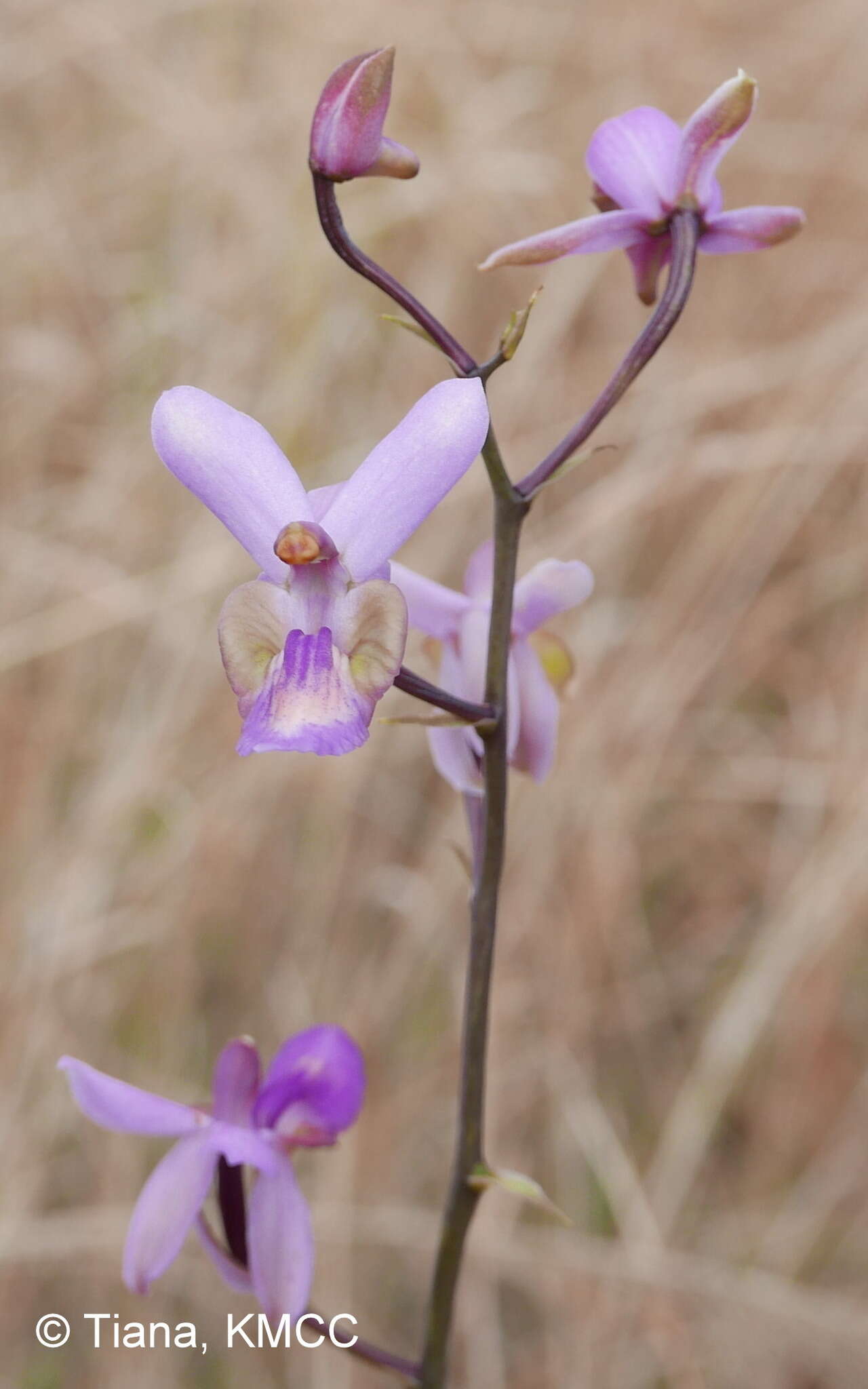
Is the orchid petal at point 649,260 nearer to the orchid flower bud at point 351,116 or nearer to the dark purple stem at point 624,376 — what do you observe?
the dark purple stem at point 624,376

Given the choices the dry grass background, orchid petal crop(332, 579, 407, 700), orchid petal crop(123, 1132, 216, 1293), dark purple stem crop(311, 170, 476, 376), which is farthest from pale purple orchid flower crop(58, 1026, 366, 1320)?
the dry grass background

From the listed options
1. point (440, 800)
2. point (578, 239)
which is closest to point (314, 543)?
point (578, 239)

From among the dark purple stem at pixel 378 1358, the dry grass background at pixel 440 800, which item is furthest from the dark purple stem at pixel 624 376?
the dry grass background at pixel 440 800

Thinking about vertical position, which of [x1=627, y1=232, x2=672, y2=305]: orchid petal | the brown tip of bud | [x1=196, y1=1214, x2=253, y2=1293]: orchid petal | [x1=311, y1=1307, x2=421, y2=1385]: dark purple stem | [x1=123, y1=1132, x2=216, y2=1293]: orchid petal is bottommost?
[x1=311, y1=1307, x2=421, y2=1385]: dark purple stem

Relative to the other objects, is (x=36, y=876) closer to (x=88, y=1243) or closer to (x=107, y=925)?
(x=107, y=925)

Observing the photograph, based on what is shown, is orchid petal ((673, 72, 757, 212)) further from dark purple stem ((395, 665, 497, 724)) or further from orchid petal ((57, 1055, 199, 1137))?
orchid petal ((57, 1055, 199, 1137))

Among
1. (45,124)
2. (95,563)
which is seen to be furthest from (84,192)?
(95,563)

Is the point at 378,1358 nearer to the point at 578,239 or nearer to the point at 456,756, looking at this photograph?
the point at 456,756
